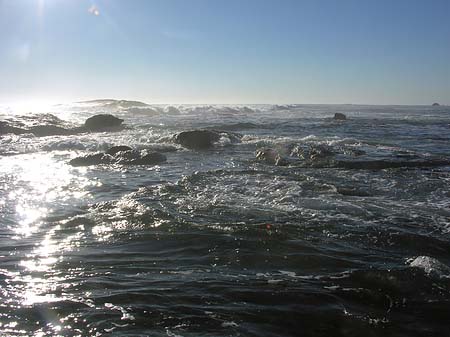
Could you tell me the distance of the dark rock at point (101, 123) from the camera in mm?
34000

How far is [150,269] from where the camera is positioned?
18.7ft

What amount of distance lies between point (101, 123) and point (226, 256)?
1217 inches

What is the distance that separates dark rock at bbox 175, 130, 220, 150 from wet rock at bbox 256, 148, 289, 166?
4.75 m

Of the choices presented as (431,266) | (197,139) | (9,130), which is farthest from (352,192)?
(9,130)

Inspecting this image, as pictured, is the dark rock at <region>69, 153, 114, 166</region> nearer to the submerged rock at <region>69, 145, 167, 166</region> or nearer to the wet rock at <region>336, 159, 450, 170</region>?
the submerged rock at <region>69, 145, 167, 166</region>

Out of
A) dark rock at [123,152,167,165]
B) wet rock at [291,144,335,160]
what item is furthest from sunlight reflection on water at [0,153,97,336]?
wet rock at [291,144,335,160]

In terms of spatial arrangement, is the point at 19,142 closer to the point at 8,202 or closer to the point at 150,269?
the point at 8,202

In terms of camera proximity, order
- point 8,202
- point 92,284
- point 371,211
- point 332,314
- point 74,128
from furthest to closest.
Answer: point 74,128
point 8,202
point 371,211
point 92,284
point 332,314

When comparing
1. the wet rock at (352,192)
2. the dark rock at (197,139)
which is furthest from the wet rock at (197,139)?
the wet rock at (352,192)

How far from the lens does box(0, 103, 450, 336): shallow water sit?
4.37m

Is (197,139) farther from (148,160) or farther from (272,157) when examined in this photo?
(272,157)

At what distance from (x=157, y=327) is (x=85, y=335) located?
67cm

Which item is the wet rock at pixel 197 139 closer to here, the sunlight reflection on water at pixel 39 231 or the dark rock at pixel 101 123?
the sunlight reflection on water at pixel 39 231

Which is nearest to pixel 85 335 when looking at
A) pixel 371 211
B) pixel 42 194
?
pixel 371 211
